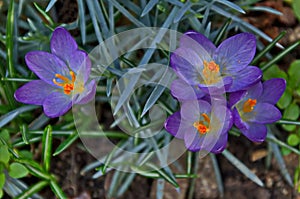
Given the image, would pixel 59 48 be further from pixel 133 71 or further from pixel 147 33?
pixel 147 33

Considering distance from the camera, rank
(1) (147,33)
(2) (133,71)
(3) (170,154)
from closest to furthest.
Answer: (2) (133,71) → (1) (147,33) → (3) (170,154)

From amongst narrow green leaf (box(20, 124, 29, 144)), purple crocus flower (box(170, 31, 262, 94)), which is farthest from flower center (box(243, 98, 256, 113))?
narrow green leaf (box(20, 124, 29, 144))

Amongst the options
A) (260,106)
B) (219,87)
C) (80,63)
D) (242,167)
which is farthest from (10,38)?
(242,167)

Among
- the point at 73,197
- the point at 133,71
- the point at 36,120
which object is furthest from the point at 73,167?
the point at 133,71

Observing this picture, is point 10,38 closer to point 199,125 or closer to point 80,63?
point 80,63

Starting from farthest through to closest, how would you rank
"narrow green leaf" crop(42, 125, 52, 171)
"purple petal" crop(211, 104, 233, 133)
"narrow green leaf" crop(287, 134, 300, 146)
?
"narrow green leaf" crop(287, 134, 300, 146) < "narrow green leaf" crop(42, 125, 52, 171) < "purple petal" crop(211, 104, 233, 133)

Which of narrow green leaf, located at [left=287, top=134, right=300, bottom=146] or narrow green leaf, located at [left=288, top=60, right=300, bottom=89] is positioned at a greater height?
narrow green leaf, located at [left=288, top=60, right=300, bottom=89]

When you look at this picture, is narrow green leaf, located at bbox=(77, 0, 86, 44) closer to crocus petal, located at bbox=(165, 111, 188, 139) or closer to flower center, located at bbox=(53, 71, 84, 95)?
flower center, located at bbox=(53, 71, 84, 95)

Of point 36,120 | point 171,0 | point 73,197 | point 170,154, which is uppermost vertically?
point 171,0
